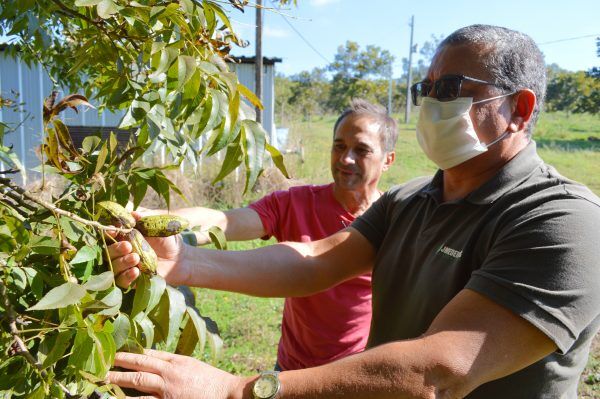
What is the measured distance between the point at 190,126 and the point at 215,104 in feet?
0.62

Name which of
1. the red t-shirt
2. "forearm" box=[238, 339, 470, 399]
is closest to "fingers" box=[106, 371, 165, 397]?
"forearm" box=[238, 339, 470, 399]

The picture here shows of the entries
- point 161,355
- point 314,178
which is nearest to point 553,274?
point 161,355

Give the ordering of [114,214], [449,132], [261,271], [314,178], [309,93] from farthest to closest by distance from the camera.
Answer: [309,93], [314,178], [261,271], [449,132], [114,214]

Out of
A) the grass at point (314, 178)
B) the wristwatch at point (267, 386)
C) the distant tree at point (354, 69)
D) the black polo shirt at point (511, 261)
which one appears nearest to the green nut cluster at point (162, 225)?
the wristwatch at point (267, 386)

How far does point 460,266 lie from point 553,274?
1.00 feet

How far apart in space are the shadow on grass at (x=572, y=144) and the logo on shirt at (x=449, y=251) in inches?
743

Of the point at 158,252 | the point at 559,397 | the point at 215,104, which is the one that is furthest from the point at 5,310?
the point at 559,397

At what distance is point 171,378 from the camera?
1169 mm

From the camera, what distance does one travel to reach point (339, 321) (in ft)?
8.45

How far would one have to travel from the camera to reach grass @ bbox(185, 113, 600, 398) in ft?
15.0

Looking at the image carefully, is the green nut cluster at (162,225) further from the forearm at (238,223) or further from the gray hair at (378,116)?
the gray hair at (378,116)

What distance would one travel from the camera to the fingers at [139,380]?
1.07 m

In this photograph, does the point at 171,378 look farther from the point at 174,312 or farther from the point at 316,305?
the point at 316,305

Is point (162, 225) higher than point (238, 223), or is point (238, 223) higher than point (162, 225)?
point (162, 225)
